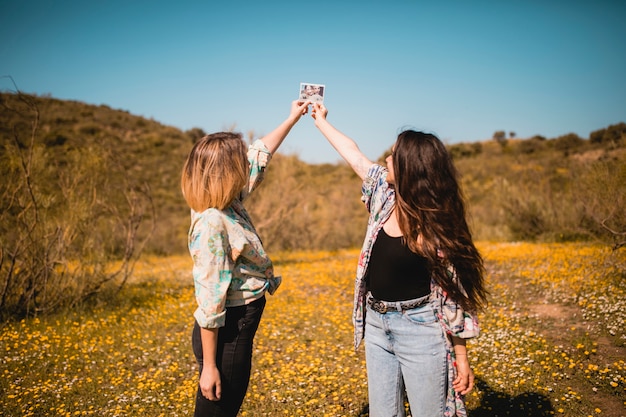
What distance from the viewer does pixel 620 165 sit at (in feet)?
24.5

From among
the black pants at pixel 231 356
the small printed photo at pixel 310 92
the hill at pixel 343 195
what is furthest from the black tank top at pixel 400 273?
the hill at pixel 343 195

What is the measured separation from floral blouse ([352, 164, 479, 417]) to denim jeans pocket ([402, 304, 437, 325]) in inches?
1.1

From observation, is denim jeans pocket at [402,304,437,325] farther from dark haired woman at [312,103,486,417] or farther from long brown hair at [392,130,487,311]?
long brown hair at [392,130,487,311]

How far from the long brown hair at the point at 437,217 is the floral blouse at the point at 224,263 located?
78 centimetres

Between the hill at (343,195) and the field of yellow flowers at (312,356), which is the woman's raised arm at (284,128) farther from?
the hill at (343,195)

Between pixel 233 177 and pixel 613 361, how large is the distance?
14.5 feet

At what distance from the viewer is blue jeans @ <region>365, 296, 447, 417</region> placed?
1.99 metres

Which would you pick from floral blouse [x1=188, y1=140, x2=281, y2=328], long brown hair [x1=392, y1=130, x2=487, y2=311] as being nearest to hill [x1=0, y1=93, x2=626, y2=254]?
floral blouse [x1=188, y1=140, x2=281, y2=328]

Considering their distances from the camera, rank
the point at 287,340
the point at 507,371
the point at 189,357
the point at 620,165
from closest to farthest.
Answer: the point at 507,371
the point at 189,357
the point at 287,340
the point at 620,165

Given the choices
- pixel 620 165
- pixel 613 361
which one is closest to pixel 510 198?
pixel 620 165

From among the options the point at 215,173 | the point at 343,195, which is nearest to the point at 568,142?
the point at 343,195

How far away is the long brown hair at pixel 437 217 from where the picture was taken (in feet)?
6.55

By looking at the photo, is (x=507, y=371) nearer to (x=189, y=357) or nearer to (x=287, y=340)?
(x=287, y=340)

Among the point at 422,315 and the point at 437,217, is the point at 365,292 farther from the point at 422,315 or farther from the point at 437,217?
the point at 437,217
